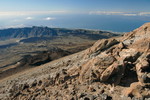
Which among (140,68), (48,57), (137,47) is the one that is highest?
(137,47)

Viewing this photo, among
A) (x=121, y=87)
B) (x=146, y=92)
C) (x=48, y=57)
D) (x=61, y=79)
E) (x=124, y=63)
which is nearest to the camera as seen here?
(x=146, y=92)

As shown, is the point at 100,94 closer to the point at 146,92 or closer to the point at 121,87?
the point at 121,87

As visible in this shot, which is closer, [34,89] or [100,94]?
[100,94]

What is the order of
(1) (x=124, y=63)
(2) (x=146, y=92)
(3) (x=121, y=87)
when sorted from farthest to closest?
(1) (x=124, y=63), (3) (x=121, y=87), (2) (x=146, y=92)

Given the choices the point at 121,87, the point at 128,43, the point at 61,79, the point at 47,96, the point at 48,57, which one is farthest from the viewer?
the point at 48,57

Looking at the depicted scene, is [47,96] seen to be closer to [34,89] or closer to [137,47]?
[34,89]

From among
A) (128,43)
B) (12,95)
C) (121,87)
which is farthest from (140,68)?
(12,95)

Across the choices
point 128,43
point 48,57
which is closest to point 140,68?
point 128,43

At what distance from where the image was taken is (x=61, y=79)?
22.0 m

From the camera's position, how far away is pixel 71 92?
18.7 m

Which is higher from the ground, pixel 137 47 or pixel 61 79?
pixel 137 47

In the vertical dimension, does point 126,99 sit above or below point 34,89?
above

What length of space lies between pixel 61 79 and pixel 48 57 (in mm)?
46376

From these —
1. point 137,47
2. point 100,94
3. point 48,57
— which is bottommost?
point 48,57
